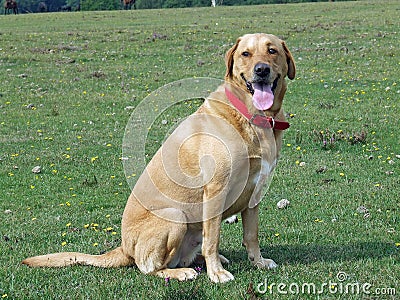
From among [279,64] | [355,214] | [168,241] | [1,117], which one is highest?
[279,64]

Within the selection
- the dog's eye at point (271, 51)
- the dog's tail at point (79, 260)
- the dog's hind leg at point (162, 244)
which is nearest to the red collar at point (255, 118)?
the dog's eye at point (271, 51)

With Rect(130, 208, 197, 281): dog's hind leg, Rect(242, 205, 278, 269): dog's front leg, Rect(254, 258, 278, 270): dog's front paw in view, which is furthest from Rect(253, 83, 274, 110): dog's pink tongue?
Rect(254, 258, 278, 270): dog's front paw

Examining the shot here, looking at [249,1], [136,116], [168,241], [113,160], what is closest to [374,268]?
[168,241]

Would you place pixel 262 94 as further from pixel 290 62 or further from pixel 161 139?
pixel 161 139

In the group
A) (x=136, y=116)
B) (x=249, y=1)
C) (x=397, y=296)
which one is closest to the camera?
(x=397, y=296)

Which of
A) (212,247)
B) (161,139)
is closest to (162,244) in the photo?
(212,247)

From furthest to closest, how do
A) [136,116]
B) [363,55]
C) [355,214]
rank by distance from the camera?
[363,55]
[136,116]
[355,214]

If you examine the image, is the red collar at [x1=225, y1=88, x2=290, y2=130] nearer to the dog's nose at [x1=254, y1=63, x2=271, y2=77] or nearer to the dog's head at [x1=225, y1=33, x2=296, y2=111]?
the dog's head at [x1=225, y1=33, x2=296, y2=111]

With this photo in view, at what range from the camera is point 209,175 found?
17.8 feet

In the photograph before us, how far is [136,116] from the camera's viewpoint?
13484 millimetres

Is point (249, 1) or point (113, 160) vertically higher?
point (113, 160)

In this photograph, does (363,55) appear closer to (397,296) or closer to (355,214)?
(355,214)

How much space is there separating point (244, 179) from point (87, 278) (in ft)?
5.21

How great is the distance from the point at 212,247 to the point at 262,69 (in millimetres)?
1594
